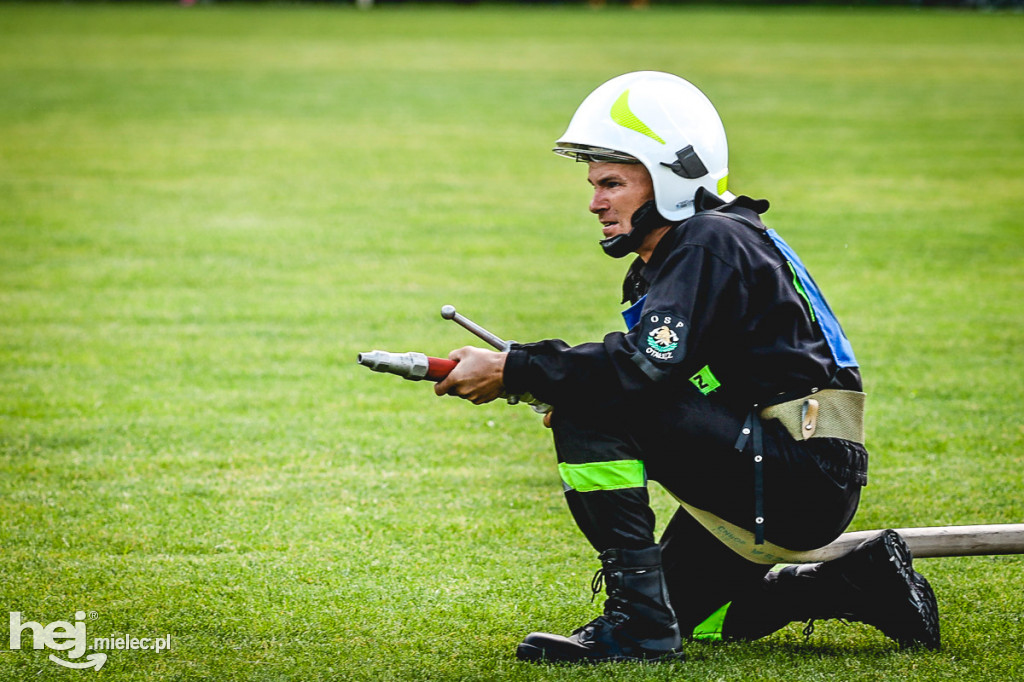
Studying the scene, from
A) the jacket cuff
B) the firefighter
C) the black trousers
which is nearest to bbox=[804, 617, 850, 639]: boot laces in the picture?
the firefighter

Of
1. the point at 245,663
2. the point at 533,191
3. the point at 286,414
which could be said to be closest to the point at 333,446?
the point at 286,414

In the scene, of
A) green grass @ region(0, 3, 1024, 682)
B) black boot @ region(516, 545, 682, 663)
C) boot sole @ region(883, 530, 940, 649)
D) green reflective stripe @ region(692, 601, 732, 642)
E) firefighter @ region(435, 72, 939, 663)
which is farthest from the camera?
green grass @ region(0, 3, 1024, 682)

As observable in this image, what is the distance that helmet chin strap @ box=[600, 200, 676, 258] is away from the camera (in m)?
3.89

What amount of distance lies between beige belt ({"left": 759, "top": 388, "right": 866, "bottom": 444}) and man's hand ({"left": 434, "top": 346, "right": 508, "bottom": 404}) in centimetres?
74

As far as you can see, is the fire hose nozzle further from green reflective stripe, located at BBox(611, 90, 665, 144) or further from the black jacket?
green reflective stripe, located at BBox(611, 90, 665, 144)

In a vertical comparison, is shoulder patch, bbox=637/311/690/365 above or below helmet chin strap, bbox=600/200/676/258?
below

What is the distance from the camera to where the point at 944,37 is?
36.5 m

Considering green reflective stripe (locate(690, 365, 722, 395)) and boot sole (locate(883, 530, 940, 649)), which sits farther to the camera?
boot sole (locate(883, 530, 940, 649))

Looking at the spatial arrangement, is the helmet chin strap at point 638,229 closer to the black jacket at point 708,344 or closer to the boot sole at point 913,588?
the black jacket at point 708,344

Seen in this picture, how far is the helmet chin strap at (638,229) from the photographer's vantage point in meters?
3.89

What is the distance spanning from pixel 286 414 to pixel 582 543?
7.24 feet

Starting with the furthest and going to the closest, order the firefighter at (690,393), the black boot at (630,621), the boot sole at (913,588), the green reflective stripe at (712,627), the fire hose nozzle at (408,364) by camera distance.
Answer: the green reflective stripe at (712,627)
the boot sole at (913,588)
the black boot at (630,621)
the firefighter at (690,393)
the fire hose nozzle at (408,364)

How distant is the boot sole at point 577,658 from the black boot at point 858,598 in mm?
365

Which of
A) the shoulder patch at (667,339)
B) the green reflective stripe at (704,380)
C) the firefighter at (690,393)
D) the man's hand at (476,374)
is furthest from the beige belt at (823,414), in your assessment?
the man's hand at (476,374)
